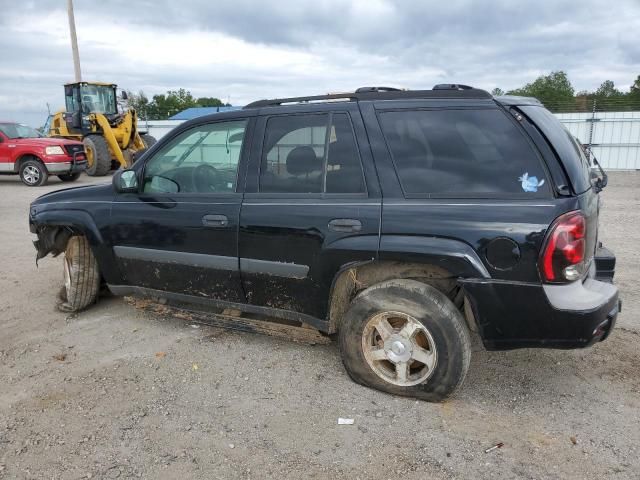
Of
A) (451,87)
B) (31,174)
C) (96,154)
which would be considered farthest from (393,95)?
(96,154)

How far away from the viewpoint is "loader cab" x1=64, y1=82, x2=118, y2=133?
17.9 m

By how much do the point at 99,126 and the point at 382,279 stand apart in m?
16.4

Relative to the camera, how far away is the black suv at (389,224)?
2801mm

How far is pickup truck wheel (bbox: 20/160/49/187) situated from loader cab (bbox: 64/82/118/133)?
3410 mm

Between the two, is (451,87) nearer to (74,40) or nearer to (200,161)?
(200,161)

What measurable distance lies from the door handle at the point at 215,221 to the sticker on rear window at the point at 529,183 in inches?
75.8

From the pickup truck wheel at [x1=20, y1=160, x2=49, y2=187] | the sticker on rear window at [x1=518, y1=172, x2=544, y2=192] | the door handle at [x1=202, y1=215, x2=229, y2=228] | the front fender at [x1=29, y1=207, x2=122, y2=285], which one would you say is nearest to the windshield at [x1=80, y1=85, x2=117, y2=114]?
the pickup truck wheel at [x1=20, y1=160, x2=49, y2=187]

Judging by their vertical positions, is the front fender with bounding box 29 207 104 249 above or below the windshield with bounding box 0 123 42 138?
below

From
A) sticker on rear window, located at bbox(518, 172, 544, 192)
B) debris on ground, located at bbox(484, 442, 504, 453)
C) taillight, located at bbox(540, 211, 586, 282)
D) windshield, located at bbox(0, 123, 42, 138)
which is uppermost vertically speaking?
windshield, located at bbox(0, 123, 42, 138)

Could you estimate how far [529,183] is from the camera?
280 cm

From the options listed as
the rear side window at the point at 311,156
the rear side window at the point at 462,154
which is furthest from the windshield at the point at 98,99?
the rear side window at the point at 462,154

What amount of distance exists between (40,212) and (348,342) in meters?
3.03

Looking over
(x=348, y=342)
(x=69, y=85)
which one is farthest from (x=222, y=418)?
(x=69, y=85)

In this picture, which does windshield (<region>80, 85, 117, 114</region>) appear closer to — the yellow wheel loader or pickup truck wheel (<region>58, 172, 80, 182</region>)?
the yellow wheel loader
